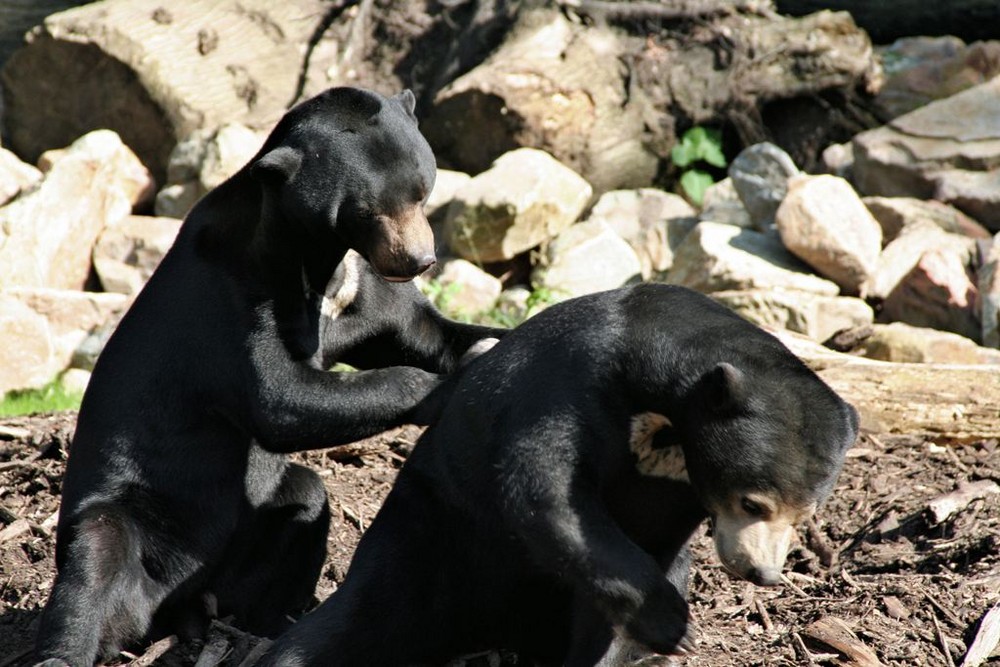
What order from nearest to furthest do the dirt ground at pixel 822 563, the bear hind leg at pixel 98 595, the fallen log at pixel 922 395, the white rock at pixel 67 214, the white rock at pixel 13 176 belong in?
the bear hind leg at pixel 98 595 → the dirt ground at pixel 822 563 → the fallen log at pixel 922 395 → the white rock at pixel 67 214 → the white rock at pixel 13 176

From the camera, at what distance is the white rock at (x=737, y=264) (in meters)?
9.64

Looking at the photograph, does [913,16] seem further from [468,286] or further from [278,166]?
[278,166]

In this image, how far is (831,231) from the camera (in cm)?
970

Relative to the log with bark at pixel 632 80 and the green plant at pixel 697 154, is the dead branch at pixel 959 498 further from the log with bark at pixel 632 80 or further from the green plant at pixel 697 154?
the log with bark at pixel 632 80

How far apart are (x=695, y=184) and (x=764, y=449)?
27.7 ft

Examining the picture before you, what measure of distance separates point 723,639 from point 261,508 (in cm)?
173

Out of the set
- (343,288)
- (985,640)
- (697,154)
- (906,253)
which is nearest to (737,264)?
(906,253)

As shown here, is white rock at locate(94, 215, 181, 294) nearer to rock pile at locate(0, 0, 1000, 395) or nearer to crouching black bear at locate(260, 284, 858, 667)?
rock pile at locate(0, 0, 1000, 395)

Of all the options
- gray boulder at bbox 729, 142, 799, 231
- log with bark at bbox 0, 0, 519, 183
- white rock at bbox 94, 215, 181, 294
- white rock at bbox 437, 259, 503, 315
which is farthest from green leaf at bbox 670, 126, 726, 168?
white rock at bbox 94, 215, 181, 294

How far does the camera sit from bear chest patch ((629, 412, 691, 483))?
3.75 metres

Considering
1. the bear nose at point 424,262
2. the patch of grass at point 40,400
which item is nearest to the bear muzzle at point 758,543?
the bear nose at point 424,262

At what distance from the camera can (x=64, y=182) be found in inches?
455

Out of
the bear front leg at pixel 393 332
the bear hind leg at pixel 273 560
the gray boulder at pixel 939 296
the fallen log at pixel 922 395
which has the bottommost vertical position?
the gray boulder at pixel 939 296

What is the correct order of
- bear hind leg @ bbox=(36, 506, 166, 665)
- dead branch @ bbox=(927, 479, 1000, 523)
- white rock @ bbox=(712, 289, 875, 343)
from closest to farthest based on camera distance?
1. bear hind leg @ bbox=(36, 506, 166, 665)
2. dead branch @ bbox=(927, 479, 1000, 523)
3. white rock @ bbox=(712, 289, 875, 343)
